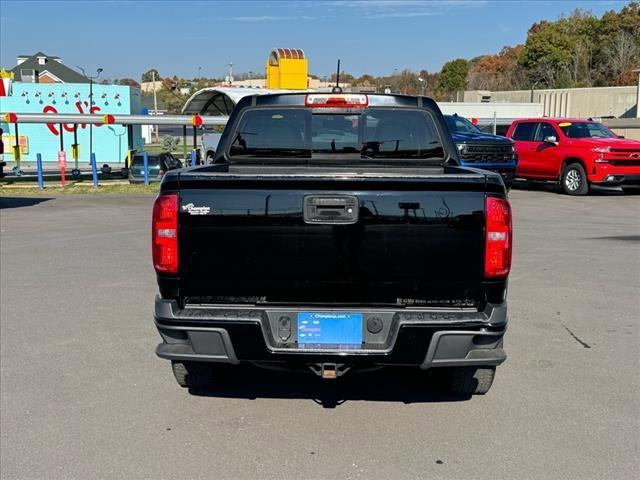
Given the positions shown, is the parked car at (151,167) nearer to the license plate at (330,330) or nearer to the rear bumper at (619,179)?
the rear bumper at (619,179)

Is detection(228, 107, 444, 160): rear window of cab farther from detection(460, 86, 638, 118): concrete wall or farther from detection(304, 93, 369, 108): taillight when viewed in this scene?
detection(460, 86, 638, 118): concrete wall

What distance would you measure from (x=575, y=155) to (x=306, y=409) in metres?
15.7

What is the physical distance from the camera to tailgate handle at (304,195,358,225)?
387 centimetres

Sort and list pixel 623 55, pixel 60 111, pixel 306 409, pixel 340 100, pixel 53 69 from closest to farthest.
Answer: pixel 306 409
pixel 340 100
pixel 60 111
pixel 623 55
pixel 53 69

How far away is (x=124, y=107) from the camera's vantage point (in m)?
40.0

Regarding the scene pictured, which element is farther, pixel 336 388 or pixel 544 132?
pixel 544 132

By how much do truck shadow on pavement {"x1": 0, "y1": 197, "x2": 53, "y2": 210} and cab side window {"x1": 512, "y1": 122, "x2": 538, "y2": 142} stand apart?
43.8ft

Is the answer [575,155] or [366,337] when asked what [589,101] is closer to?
[575,155]

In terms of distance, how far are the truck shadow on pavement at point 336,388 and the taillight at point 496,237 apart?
1.32 meters

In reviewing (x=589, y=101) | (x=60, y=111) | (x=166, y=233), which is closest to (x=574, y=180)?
(x=166, y=233)

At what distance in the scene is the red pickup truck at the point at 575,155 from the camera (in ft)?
58.7

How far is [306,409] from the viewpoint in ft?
15.5

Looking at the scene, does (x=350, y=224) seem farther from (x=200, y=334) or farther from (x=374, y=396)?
(x=374, y=396)

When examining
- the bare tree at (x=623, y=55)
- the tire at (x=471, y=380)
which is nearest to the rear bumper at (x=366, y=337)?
the tire at (x=471, y=380)
